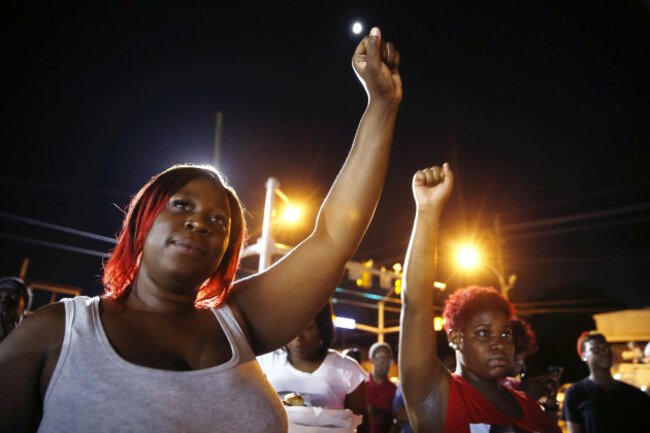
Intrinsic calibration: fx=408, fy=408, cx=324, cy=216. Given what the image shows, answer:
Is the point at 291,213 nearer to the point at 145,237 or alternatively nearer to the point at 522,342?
the point at 522,342

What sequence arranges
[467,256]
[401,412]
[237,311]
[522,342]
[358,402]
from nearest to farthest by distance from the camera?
[237,311], [358,402], [522,342], [401,412], [467,256]

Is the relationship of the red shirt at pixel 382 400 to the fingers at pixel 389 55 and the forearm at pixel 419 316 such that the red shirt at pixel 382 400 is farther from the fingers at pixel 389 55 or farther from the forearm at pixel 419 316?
the fingers at pixel 389 55

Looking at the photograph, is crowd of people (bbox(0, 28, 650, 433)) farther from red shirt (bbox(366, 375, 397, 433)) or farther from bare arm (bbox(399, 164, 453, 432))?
red shirt (bbox(366, 375, 397, 433))

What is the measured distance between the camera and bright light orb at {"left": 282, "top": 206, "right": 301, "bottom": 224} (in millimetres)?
11914

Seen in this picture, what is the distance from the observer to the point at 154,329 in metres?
1.39

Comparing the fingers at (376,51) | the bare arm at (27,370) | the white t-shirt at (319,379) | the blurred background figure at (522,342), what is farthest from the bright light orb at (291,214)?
the bare arm at (27,370)

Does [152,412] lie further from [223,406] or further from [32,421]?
[32,421]

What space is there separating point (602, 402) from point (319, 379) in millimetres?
3998

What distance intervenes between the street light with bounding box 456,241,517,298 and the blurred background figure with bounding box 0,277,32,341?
56.6 ft

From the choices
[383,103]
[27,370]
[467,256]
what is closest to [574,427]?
[383,103]

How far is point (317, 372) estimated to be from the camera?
12.4ft

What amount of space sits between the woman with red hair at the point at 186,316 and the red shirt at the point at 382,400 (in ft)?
18.9

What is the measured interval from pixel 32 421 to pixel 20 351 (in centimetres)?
19

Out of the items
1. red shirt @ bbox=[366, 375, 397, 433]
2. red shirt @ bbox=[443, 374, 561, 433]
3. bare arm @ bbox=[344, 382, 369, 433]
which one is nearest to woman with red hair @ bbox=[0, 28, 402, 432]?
red shirt @ bbox=[443, 374, 561, 433]
